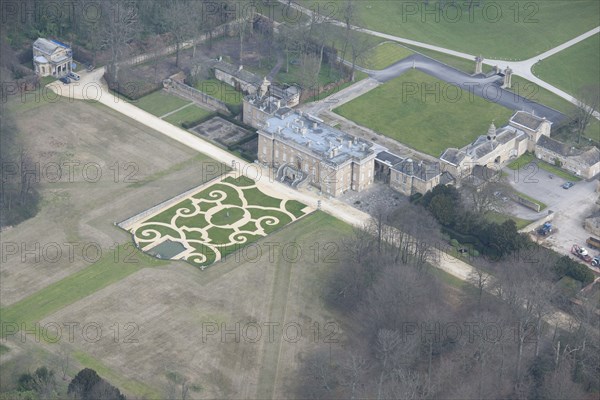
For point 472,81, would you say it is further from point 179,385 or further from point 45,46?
point 179,385

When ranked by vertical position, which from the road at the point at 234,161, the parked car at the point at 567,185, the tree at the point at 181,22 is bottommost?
the road at the point at 234,161

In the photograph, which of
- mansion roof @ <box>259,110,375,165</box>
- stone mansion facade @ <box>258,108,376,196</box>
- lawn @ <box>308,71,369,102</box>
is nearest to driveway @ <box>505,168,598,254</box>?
stone mansion facade @ <box>258,108,376,196</box>

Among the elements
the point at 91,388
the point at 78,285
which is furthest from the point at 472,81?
the point at 91,388

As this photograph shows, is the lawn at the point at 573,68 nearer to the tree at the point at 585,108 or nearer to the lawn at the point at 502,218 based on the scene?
the tree at the point at 585,108

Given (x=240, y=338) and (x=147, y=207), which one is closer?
(x=240, y=338)

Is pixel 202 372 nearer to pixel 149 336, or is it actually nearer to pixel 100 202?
pixel 149 336

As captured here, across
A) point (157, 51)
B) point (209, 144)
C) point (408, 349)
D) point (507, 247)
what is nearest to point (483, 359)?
point (408, 349)

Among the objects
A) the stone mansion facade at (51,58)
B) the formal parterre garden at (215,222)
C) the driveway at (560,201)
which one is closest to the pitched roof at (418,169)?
the driveway at (560,201)
